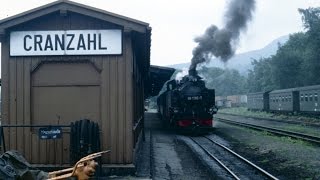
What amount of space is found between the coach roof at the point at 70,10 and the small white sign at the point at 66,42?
0.30 metres

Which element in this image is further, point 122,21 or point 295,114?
point 295,114

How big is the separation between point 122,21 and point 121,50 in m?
0.65

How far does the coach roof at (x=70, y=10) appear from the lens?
10195 mm

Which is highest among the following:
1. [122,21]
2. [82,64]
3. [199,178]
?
[122,21]

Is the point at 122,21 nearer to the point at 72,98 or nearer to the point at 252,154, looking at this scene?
the point at 72,98

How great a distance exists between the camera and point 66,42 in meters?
10.5

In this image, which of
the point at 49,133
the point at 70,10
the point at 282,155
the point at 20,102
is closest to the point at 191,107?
the point at 282,155

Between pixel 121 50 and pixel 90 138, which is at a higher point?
pixel 121 50

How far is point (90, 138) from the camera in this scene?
9469 mm

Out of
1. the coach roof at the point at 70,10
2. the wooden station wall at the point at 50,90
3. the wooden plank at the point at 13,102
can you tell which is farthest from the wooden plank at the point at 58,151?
the coach roof at the point at 70,10

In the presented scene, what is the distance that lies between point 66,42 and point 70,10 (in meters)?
0.73

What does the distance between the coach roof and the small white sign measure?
0.30 metres

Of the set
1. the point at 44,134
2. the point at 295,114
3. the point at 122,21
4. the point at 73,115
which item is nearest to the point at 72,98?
the point at 73,115

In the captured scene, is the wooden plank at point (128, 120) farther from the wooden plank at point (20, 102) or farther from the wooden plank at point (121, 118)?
the wooden plank at point (20, 102)
